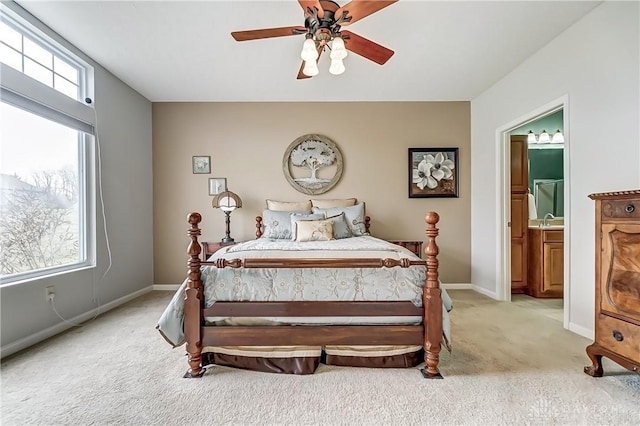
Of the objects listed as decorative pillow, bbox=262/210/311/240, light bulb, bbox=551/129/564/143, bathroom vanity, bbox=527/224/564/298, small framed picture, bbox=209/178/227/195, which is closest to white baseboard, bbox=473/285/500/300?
bathroom vanity, bbox=527/224/564/298

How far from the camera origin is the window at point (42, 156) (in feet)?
7.36

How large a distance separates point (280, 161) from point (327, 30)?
2.36m

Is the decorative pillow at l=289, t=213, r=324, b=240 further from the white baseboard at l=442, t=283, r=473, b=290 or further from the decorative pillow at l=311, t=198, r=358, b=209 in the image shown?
the white baseboard at l=442, t=283, r=473, b=290

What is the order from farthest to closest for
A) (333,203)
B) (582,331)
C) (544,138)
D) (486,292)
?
(544,138) < (333,203) < (486,292) < (582,331)

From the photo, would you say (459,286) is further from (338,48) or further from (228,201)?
(338,48)

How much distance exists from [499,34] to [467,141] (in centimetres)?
173

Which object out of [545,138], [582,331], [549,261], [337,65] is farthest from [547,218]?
[337,65]

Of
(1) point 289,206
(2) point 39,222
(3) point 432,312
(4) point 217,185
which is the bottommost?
(3) point 432,312

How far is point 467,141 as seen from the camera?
13.5 feet

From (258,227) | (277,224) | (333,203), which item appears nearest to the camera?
(277,224)

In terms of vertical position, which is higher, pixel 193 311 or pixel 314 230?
pixel 314 230

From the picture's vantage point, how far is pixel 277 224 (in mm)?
3434

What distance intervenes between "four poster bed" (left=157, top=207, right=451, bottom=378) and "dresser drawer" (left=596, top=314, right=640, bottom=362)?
88 cm

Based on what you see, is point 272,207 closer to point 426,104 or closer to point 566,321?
point 426,104
